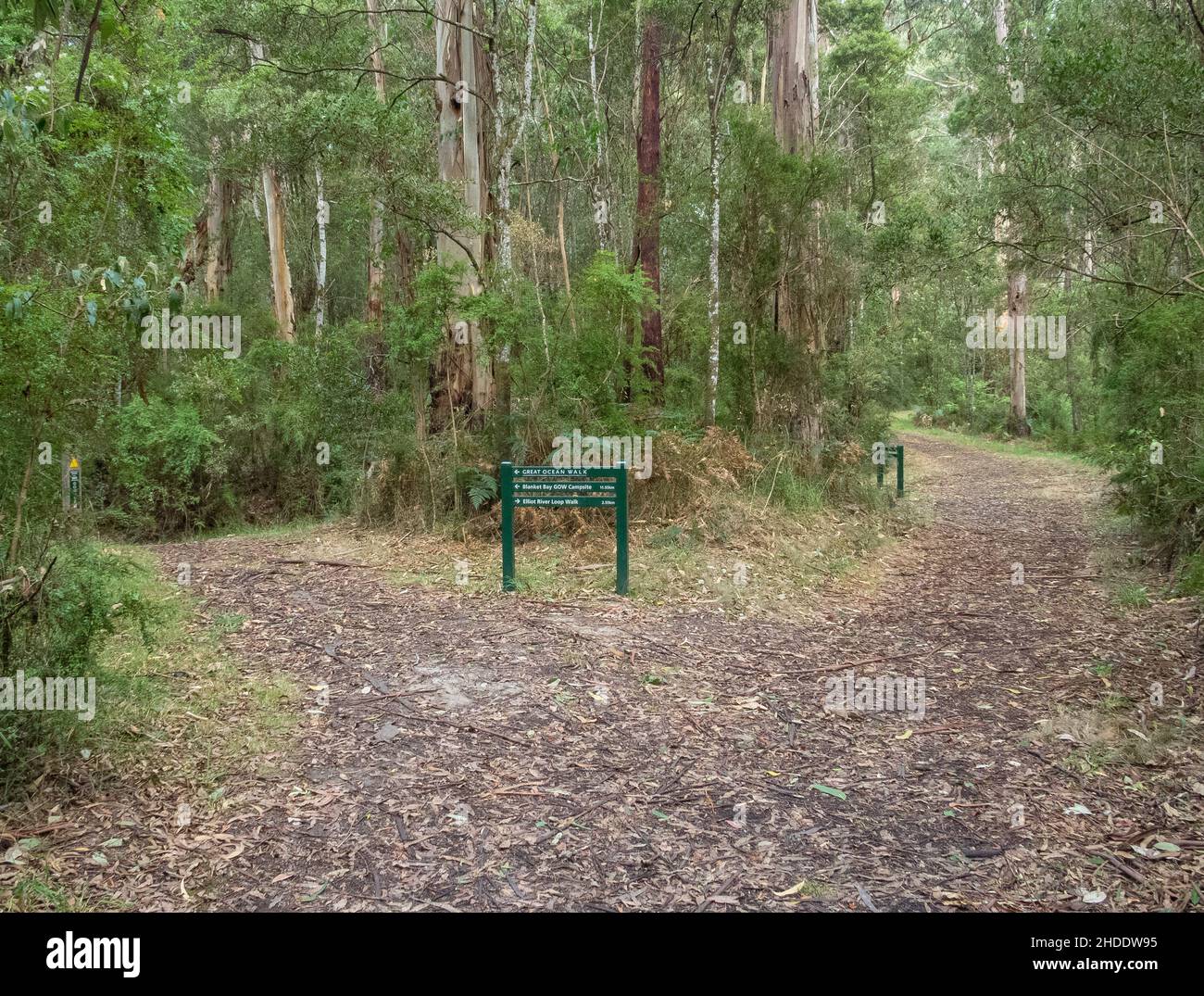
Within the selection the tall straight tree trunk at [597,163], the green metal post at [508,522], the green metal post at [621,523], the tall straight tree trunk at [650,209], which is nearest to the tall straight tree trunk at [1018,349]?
the tall straight tree trunk at [597,163]

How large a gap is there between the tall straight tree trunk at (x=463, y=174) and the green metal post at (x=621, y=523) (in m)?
3.69

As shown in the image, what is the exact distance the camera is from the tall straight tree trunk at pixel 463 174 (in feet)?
36.2

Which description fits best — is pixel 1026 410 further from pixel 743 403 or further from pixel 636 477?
pixel 636 477

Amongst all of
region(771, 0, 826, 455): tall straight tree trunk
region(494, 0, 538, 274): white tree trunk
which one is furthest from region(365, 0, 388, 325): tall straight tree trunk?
region(771, 0, 826, 455): tall straight tree trunk

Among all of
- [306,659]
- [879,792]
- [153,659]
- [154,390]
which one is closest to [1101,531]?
[879,792]

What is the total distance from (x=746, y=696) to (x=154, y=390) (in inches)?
476

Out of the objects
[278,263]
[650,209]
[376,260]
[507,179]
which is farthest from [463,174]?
[278,263]

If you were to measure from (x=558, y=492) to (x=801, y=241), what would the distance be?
6524 millimetres

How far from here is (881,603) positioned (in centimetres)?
852

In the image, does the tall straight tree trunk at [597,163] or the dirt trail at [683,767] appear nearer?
the dirt trail at [683,767]

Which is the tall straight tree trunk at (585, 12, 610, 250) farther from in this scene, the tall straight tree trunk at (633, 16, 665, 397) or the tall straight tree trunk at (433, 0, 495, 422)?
the tall straight tree trunk at (433, 0, 495, 422)

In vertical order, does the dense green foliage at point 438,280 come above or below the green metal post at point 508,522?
above

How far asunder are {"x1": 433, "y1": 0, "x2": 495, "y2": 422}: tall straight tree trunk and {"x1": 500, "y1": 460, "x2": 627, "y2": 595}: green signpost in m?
3.28

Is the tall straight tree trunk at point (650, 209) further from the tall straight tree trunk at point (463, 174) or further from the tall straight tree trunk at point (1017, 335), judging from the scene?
the tall straight tree trunk at point (1017, 335)
